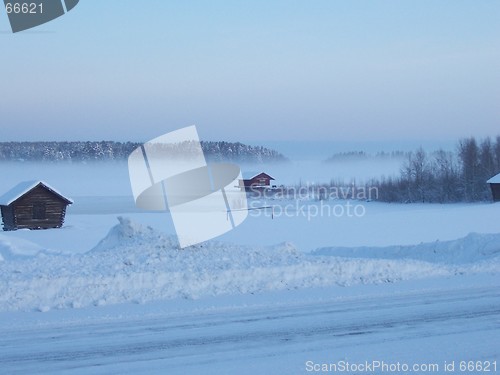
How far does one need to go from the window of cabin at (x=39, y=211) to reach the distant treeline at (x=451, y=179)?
50324 millimetres

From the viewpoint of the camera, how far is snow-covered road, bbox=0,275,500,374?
7.35 meters

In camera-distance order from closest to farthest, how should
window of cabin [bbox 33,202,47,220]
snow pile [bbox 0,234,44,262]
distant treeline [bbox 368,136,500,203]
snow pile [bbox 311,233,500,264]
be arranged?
1. snow pile [bbox 311,233,500,264]
2. snow pile [bbox 0,234,44,262]
3. window of cabin [bbox 33,202,47,220]
4. distant treeline [bbox 368,136,500,203]

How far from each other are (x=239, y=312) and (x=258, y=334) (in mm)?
1491

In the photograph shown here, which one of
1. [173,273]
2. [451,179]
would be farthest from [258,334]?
[451,179]

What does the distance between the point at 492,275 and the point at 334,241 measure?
18.7 meters

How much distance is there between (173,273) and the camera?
12.1 meters

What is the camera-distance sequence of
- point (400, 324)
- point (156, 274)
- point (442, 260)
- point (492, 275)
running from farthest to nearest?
point (442, 260) → point (492, 275) → point (156, 274) → point (400, 324)

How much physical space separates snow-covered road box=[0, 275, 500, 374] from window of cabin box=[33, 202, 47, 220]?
112 feet

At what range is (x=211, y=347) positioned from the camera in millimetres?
8016

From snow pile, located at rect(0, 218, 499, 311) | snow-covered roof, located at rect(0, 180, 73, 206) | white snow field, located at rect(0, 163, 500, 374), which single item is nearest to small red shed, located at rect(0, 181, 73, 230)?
snow-covered roof, located at rect(0, 180, 73, 206)

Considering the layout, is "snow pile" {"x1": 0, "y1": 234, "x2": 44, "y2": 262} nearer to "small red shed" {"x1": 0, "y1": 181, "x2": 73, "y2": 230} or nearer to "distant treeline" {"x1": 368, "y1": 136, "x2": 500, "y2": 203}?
"small red shed" {"x1": 0, "y1": 181, "x2": 73, "y2": 230}

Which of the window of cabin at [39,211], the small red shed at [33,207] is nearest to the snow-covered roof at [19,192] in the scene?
the small red shed at [33,207]

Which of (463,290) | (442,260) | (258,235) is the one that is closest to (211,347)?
(463,290)

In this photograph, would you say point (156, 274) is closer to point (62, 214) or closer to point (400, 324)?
point (400, 324)
